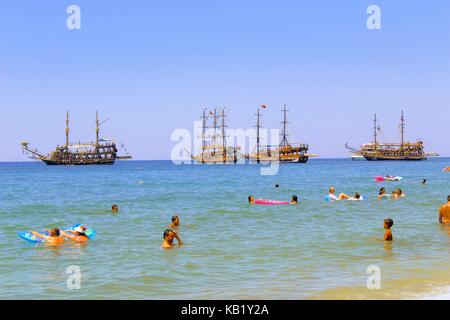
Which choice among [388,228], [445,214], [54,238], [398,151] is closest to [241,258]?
[388,228]

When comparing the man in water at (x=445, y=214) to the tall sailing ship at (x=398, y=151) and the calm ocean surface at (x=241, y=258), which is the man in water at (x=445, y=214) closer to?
the calm ocean surface at (x=241, y=258)

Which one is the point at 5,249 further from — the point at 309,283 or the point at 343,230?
the point at 343,230

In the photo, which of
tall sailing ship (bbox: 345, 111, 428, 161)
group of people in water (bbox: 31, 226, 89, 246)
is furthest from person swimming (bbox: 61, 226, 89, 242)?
tall sailing ship (bbox: 345, 111, 428, 161)

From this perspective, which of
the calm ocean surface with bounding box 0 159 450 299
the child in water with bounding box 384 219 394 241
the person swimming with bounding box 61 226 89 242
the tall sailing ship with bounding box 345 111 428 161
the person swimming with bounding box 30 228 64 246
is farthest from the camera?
the tall sailing ship with bounding box 345 111 428 161

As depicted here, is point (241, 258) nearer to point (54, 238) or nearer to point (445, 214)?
point (54, 238)

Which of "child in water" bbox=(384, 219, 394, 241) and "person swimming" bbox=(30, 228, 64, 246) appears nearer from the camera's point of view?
"child in water" bbox=(384, 219, 394, 241)

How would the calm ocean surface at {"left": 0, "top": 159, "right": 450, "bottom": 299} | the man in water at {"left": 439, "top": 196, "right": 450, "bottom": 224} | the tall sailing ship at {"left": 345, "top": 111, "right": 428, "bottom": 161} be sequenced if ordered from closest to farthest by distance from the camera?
the calm ocean surface at {"left": 0, "top": 159, "right": 450, "bottom": 299} → the man in water at {"left": 439, "top": 196, "right": 450, "bottom": 224} → the tall sailing ship at {"left": 345, "top": 111, "right": 428, "bottom": 161}

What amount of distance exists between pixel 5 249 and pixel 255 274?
9628mm

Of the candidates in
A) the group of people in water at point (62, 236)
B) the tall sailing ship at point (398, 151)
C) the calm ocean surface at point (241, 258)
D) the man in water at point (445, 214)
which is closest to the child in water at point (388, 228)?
the calm ocean surface at point (241, 258)

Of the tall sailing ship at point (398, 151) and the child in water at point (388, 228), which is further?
the tall sailing ship at point (398, 151)

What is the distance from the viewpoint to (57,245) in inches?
697

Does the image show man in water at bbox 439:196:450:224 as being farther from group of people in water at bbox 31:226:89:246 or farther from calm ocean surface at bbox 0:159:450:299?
group of people in water at bbox 31:226:89:246
